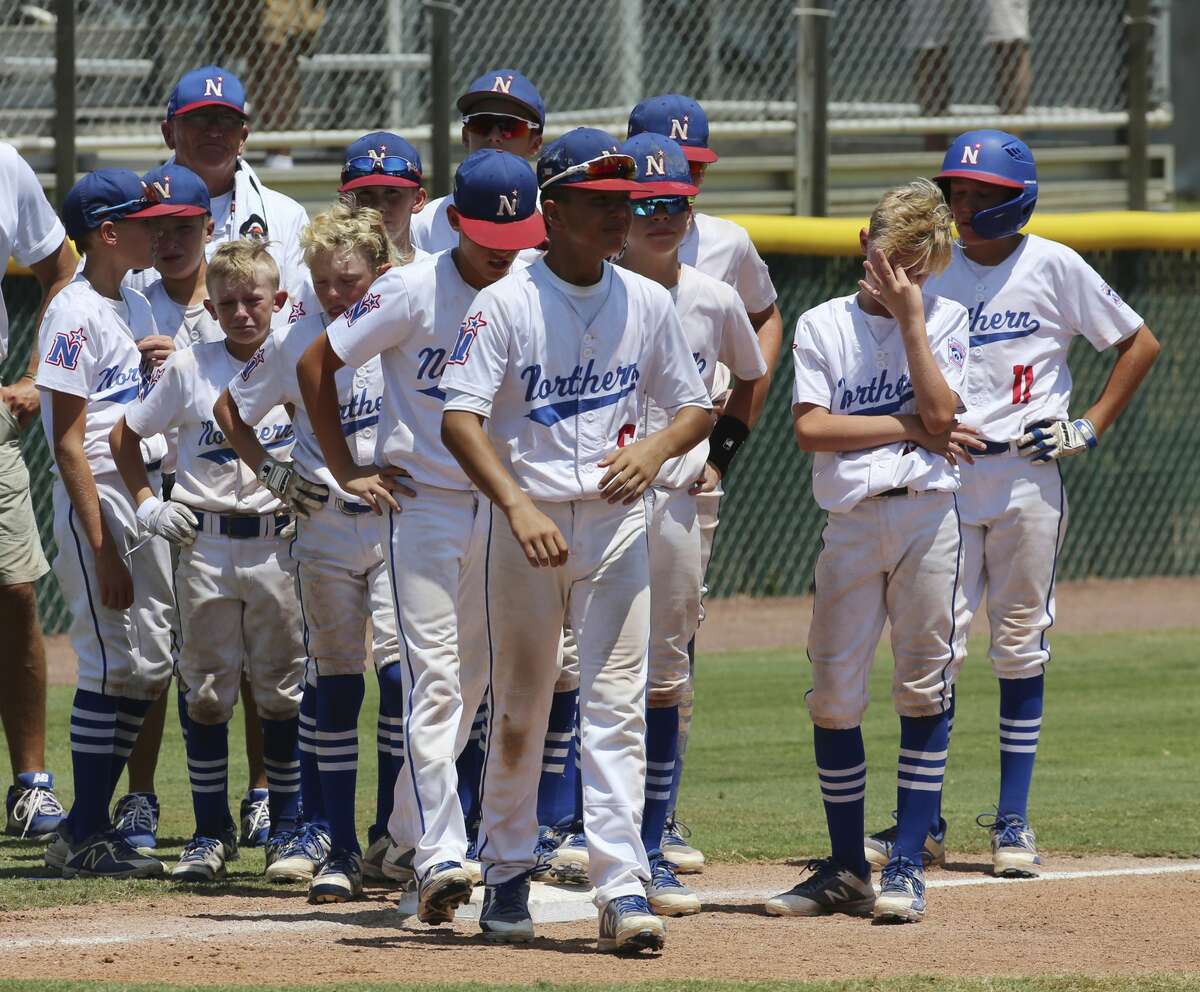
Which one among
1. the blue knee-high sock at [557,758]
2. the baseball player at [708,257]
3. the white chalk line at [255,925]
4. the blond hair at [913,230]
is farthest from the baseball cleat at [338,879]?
the blond hair at [913,230]

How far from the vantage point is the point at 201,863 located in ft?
19.9

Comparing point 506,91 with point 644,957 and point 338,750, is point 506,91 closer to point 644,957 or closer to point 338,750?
point 338,750

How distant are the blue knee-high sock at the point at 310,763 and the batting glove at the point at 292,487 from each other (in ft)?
1.94

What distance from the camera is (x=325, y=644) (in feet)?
19.3

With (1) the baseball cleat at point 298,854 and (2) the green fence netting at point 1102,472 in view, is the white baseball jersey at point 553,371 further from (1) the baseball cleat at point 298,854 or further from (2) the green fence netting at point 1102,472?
(2) the green fence netting at point 1102,472

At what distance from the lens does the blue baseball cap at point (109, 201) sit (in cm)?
635

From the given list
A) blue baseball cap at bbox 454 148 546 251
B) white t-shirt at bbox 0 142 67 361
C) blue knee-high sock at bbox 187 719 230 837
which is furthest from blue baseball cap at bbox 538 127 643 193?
white t-shirt at bbox 0 142 67 361

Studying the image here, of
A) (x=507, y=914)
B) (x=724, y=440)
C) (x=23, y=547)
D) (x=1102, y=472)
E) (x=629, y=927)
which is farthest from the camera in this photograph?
(x=1102, y=472)

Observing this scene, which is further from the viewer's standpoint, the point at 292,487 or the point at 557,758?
the point at 557,758

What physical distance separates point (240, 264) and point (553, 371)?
1.49m

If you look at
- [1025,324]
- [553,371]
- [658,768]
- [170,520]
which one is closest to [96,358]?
[170,520]

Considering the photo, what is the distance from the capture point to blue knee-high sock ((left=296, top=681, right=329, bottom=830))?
610cm

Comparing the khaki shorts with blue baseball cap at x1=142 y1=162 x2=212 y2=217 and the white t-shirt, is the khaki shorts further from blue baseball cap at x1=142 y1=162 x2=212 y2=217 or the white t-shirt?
blue baseball cap at x1=142 y1=162 x2=212 y2=217

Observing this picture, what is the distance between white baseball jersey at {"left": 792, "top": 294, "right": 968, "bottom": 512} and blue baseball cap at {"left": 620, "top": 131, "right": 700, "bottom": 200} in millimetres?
537
